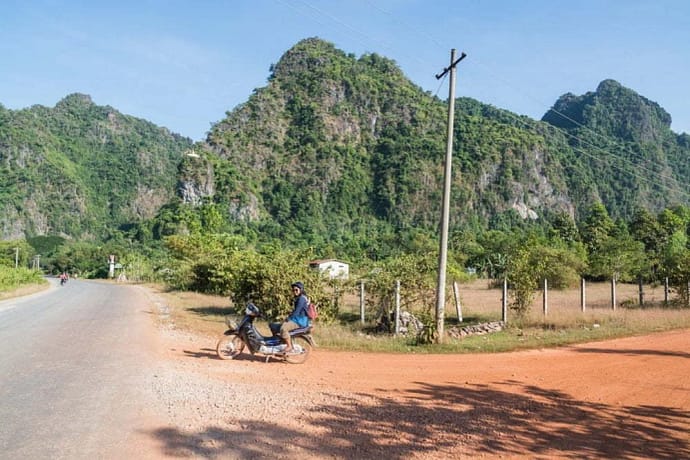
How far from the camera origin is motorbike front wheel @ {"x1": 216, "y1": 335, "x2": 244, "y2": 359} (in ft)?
32.6

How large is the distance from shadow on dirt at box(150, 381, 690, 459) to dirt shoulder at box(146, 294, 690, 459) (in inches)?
0.5

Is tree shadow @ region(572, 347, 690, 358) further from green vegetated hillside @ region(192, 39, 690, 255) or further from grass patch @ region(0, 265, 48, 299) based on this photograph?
green vegetated hillside @ region(192, 39, 690, 255)

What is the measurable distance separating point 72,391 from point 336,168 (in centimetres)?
15032

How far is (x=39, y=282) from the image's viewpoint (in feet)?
157

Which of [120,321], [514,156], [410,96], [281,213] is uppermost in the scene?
[410,96]

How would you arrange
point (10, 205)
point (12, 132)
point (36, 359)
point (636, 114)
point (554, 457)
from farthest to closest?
point (636, 114) < point (12, 132) < point (10, 205) < point (36, 359) < point (554, 457)

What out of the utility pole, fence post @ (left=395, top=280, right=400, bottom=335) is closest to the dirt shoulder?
the utility pole

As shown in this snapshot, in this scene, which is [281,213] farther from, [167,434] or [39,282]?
[167,434]

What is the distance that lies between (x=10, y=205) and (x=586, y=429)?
158 metres

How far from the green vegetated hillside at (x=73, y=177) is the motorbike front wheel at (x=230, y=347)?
147 meters

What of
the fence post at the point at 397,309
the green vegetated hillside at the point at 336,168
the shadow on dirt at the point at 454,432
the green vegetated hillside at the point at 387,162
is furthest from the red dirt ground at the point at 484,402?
the green vegetated hillside at the point at 387,162

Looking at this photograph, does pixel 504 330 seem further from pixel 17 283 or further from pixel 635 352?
pixel 17 283

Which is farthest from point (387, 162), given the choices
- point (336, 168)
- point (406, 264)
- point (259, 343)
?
point (259, 343)

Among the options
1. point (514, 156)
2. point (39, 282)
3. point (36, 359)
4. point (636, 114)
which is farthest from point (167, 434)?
point (636, 114)
